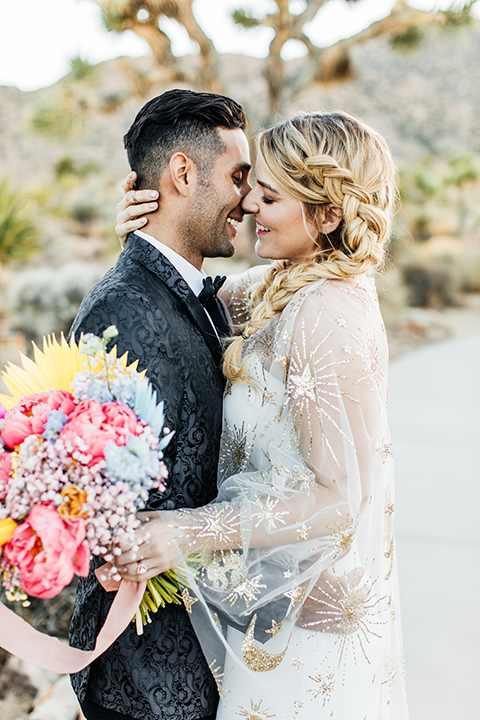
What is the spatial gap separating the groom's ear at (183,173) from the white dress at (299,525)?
49cm

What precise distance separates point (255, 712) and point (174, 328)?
1064 mm

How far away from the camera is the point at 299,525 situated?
66.9 inches

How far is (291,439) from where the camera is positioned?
5.84 feet

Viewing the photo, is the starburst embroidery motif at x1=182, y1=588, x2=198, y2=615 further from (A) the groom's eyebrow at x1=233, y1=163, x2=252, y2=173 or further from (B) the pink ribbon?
(A) the groom's eyebrow at x1=233, y1=163, x2=252, y2=173

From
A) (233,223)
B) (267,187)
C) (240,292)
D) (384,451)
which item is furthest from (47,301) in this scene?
(384,451)

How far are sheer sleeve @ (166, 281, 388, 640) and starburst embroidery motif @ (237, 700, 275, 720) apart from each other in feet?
0.79

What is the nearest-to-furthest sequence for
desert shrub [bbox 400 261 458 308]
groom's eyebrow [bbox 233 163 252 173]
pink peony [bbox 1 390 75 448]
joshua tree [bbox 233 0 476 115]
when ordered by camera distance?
pink peony [bbox 1 390 75 448] < groom's eyebrow [bbox 233 163 252 173] < joshua tree [bbox 233 0 476 115] < desert shrub [bbox 400 261 458 308]

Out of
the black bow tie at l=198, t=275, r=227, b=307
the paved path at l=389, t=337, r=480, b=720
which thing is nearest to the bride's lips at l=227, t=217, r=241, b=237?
the black bow tie at l=198, t=275, r=227, b=307

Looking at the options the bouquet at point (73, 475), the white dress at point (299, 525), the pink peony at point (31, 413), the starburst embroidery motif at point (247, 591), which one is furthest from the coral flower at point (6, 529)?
the starburst embroidery motif at point (247, 591)

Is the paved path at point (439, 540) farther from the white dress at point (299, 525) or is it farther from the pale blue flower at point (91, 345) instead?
the pale blue flower at point (91, 345)

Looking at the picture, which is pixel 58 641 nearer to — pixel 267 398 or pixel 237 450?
pixel 237 450

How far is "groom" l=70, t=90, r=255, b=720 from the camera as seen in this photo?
5.70ft

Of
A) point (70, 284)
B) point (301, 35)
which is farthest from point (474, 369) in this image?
point (70, 284)

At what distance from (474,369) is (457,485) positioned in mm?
4747
